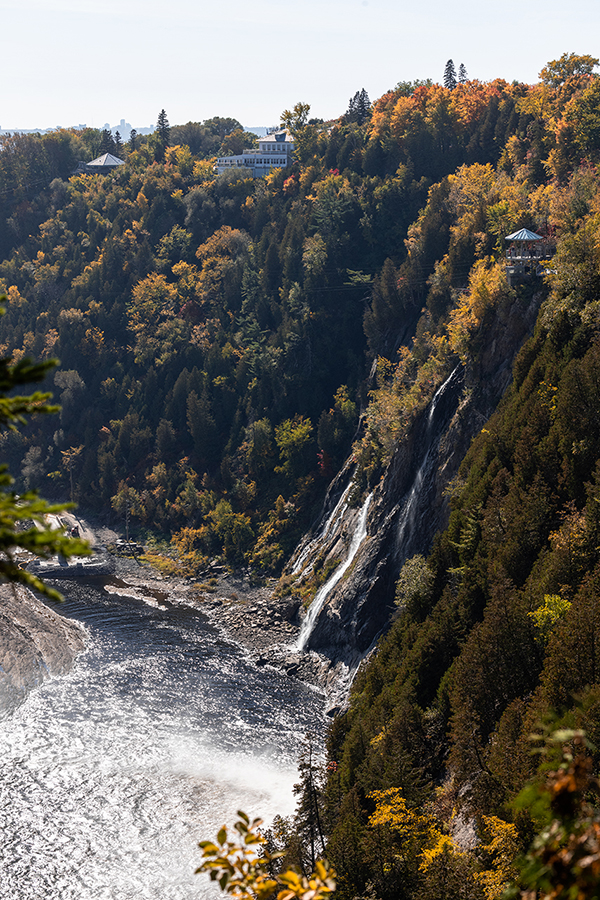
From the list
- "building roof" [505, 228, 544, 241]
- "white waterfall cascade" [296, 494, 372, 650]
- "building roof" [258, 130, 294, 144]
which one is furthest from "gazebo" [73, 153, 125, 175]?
"building roof" [505, 228, 544, 241]

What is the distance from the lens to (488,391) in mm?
64312

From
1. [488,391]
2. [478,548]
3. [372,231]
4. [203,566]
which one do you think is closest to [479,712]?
[478,548]

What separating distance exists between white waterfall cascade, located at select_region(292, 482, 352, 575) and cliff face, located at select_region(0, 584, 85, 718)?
90.1 feet

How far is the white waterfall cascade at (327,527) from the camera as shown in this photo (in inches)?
3410

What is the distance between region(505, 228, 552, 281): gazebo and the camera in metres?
63.3

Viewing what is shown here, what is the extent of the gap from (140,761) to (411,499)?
110 feet

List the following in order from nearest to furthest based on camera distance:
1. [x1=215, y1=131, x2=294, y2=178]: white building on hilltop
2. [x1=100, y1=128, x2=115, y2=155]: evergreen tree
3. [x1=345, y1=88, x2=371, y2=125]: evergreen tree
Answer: [x1=345, y1=88, x2=371, y2=125]: evergreen tree, [x1=215, y1=131, x2=294, y2=178]: white building on hilltop, [x1=100, y1=128, x2=115, y2=155]: evergreen tree

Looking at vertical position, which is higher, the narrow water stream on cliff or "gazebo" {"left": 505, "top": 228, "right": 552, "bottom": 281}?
"gazebo" {"left": 505, "top": 228, "right": 552, "bottom": 281}

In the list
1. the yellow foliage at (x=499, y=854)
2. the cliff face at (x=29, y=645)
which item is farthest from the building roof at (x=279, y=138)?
the yellow foliage at (x=499, y=854)

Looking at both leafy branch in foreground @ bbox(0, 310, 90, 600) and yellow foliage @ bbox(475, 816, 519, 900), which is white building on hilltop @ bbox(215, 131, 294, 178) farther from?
leafy branch in foreground @ bbox(0, 310, 90, 600)

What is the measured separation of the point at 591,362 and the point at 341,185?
86127 millimetres

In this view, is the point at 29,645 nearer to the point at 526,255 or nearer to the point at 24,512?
the point at 526,255

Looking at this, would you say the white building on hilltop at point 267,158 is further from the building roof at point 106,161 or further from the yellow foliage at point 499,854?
the yellow foliage at point 499,854

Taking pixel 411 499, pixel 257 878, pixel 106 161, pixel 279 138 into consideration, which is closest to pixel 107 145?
pixel 106 161
